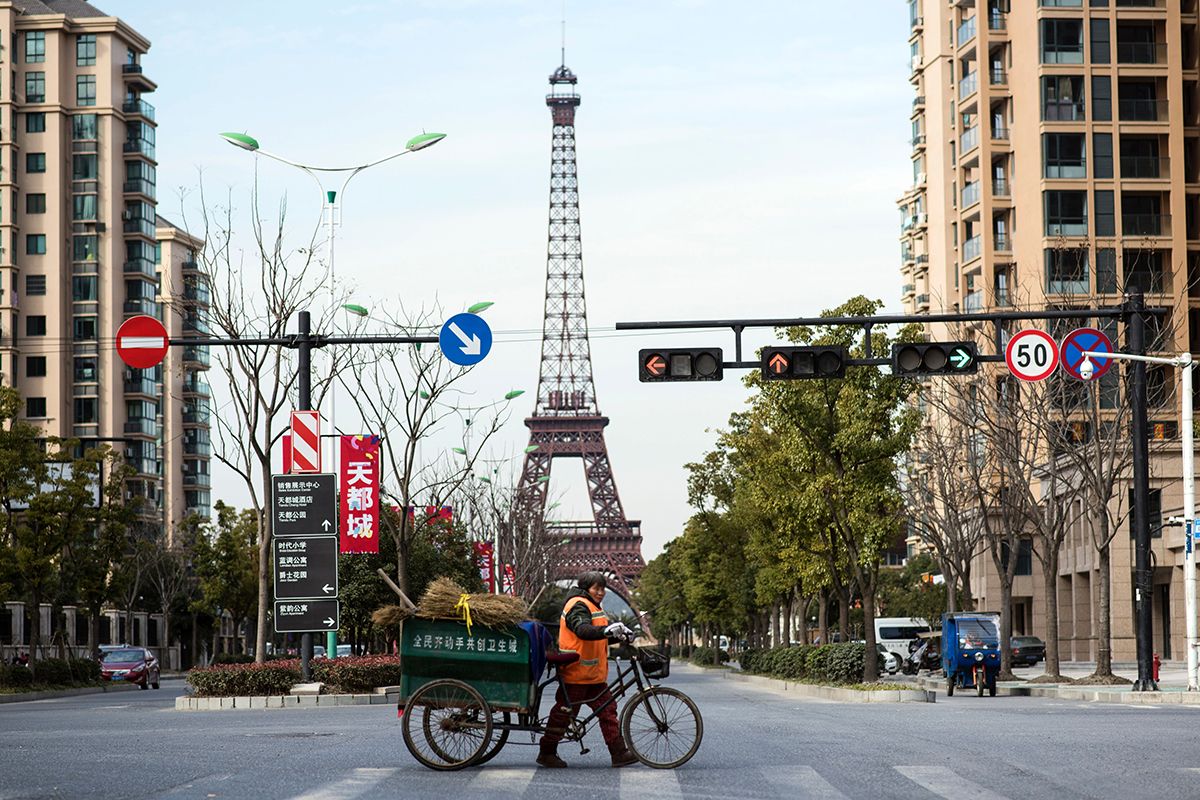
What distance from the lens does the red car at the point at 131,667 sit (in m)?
49.5

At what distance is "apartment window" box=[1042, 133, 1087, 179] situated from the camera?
64688 mm

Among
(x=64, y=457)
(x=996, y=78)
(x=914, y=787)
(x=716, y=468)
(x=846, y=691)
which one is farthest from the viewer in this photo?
(x=996, y=78)

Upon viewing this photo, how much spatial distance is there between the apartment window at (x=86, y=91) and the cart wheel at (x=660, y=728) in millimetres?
82631

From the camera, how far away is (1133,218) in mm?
63938

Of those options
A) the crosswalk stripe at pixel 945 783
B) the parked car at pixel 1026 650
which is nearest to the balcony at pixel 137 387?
the parked car at pixel 1026 650

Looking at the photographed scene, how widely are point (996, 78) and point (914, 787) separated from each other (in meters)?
63.1

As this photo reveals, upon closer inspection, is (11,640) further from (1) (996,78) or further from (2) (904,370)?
(2) (904,370)

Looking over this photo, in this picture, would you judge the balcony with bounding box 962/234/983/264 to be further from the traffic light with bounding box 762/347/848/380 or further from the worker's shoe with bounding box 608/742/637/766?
the worker's shoe with bounding box 608/742/637/766

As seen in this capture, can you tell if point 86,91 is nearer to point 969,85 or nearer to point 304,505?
point 969,85

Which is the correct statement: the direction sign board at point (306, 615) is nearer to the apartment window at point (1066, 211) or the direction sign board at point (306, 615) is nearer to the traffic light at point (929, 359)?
the traffic light at point (929, 359)

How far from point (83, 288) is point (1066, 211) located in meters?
51.8

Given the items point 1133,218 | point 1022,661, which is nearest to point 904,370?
point 1022,661

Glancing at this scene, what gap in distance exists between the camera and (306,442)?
80.9 ft

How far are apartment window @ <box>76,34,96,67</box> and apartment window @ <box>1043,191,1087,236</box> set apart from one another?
51624 millimetres
